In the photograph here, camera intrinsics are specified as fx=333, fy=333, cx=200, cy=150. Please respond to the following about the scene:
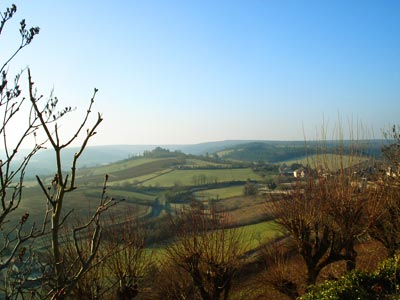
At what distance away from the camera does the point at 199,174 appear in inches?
3233

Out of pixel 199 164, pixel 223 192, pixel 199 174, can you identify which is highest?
pixel 199 164

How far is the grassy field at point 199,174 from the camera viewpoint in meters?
76.1

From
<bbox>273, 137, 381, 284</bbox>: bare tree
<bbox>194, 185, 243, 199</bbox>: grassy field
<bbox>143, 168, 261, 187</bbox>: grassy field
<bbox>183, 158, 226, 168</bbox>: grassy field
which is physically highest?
<bbox>273, 137, 381, 284</bbox>: bare tree

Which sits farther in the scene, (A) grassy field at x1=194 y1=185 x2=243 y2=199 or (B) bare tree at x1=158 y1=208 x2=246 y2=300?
(A) grassy field at x1=194 y1=185 x2=243 y2=199

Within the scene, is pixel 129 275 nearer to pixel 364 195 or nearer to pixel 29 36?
pixel 29 36

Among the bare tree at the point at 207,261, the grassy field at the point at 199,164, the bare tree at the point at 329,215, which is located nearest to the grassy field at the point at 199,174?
the grassy field at the point at 199,164

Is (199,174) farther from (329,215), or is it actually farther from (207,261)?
(207,261)

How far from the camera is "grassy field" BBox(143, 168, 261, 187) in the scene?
7612 cm

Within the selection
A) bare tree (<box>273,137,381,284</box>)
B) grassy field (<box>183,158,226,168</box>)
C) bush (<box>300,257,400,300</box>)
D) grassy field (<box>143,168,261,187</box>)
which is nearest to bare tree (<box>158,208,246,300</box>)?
bush (<box>300,257,400,300</box>)

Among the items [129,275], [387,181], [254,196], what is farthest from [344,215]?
[254,196]

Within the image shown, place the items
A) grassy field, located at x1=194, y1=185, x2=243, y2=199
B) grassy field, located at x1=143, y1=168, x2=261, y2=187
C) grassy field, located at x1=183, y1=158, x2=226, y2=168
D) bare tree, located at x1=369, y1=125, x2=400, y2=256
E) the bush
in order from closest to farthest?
1. the bush
2. bare tree, located at x1=369, y1=125, x2=400, y2=256
3. grassy field, located at x1=194, y1=185, x2=243, y2=199
4. grassy field, located at x1=143, y1=168, x2=261, y2=187
5. grassy field, located at x1=183, y1=158, x2=226, y2=168

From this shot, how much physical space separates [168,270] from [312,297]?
650 cm

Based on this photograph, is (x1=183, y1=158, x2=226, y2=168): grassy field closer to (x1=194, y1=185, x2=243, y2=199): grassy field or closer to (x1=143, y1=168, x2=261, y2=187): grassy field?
(x1=143, y1=168, x2=261, y2=187): grassy field

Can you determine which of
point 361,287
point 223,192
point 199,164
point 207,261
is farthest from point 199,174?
point 361,287
